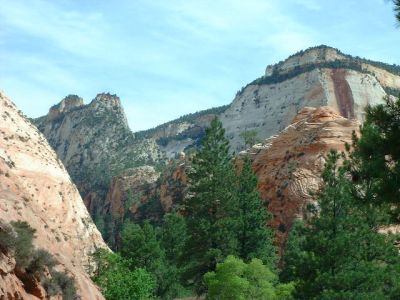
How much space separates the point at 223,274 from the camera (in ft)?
99.3

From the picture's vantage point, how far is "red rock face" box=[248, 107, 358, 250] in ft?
209

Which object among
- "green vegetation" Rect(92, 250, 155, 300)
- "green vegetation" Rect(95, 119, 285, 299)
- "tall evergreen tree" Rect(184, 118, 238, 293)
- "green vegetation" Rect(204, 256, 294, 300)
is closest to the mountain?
"green vegetation" Rect(95, 119, 285, 299)

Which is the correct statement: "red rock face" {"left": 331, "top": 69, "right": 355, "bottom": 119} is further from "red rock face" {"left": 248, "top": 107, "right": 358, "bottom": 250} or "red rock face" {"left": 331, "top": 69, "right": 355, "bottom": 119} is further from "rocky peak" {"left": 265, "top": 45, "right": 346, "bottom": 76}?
"red rock face" {"left": 248, "top": 107, "right": 358, "bottom": 250}

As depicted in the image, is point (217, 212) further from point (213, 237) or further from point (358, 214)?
point (358, 214)

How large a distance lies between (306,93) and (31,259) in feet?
388

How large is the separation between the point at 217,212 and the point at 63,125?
492 ft

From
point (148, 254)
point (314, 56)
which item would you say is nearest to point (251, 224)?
point (148, 254)

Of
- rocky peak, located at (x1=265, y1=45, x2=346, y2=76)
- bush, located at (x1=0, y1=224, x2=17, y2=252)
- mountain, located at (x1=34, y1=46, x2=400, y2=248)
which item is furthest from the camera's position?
rocky peak, located at (x1=265, y1=45, x2=346, y2=76)

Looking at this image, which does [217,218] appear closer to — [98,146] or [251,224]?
[251,224]

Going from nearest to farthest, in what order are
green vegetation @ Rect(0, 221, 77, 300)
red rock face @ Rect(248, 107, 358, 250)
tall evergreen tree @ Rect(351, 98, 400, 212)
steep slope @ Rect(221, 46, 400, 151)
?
tall evergreen tree @ Rect(351, 98, 400, 212), green vegetation @ Rect(0, 221, 77, 300), red rock face @ Rect(248, 107, 358, 250), steep slope @ Rect(221, 46, 400, 151)

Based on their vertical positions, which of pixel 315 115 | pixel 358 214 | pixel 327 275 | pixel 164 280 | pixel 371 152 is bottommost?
pixel 164 280

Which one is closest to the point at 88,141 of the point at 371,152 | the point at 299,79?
the point at 299,79

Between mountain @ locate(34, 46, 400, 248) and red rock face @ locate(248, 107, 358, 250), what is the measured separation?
32.0 m

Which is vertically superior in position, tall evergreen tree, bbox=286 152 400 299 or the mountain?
the mountain
